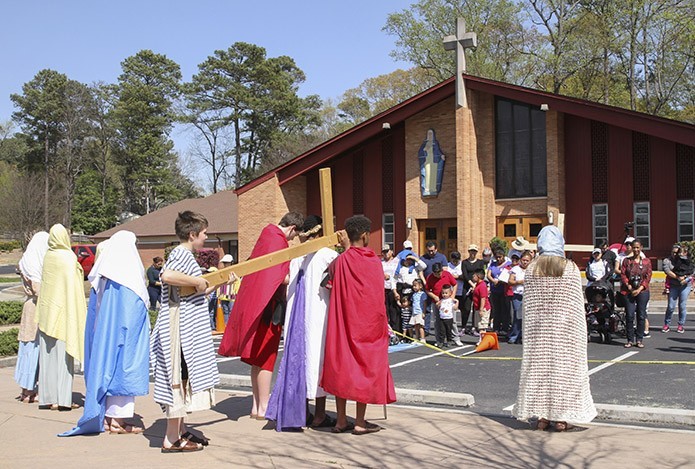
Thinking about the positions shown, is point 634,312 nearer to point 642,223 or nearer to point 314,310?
point 314,310

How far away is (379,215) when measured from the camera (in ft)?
102

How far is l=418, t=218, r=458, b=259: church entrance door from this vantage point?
1148 inches

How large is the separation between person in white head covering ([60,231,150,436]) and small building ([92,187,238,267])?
108ft

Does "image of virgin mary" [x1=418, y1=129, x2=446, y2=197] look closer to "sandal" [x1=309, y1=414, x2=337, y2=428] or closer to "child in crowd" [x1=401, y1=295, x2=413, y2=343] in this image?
"child in crowd" [x1=401, y1=295, x2=413, y2=343]

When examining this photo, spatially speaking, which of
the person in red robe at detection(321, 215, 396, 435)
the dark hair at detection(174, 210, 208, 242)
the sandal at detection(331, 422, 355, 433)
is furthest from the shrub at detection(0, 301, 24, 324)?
the person in red robe at detection(321, 215, 396, 435)

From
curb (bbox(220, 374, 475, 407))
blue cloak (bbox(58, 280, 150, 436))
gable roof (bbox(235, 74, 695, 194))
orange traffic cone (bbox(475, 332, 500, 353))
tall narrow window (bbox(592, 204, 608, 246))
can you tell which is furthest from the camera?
tall narrow window (bbox(592, 204, 608, 246))

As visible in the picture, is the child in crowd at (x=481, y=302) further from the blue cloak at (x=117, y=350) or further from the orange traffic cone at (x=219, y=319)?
the blue cloak at (x=117, y=350)

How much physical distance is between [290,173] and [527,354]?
967 inches

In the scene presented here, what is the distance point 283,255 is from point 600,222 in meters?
21.2

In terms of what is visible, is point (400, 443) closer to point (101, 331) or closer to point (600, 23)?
point (101, 331)

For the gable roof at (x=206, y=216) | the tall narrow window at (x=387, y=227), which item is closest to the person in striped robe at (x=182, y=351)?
the tall narrow window at (x=387, y=227)

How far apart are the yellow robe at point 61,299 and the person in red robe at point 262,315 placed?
2040 mm

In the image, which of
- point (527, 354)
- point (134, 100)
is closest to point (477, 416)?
point (527, 354)

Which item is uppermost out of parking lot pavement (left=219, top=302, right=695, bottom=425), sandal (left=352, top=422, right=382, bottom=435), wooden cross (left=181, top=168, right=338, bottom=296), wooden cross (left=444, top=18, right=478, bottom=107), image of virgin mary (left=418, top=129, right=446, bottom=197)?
wooden cross (left=444, top=18, right=478, bottom=107)
